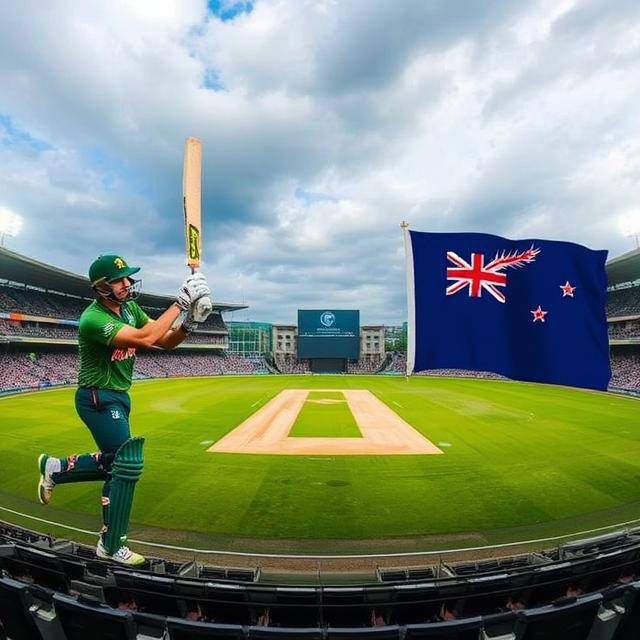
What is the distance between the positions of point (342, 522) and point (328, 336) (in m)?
78.5

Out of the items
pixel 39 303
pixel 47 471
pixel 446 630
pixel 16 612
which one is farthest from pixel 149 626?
pixel 39 303

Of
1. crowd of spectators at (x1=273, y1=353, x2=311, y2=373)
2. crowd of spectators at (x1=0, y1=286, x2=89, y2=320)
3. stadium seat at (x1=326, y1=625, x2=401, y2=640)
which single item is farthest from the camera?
crowd of spectators at (x1=273, y1=353, x2=311, y2=373)

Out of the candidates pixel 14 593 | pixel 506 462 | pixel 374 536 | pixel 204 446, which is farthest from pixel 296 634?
pixel 204 446

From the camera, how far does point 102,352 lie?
15.3 feet

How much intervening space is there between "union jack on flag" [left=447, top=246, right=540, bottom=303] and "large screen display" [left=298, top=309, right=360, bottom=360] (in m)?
81.0

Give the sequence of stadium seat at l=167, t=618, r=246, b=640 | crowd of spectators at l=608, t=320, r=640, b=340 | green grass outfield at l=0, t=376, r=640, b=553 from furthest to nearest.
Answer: crowd of spectators at l=608, t=320, r=640, b=340
green grass outfield at l=0, t=376, r=640, b=553
stadium seat at l=167, t=618, r=246, b=640

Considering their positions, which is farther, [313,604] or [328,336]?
[328,336]

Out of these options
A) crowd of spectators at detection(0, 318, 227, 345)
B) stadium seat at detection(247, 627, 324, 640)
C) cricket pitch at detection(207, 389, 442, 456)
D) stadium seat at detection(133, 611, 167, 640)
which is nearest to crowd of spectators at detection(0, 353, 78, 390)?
crowd of spectators at detection(0, 318, 227, 345)

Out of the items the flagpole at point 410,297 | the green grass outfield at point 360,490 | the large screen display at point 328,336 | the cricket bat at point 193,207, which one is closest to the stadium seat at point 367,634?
the cricket bat at point 193,207

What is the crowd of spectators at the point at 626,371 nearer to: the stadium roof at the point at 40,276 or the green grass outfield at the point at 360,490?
the green grass outfield at the point at 360,490

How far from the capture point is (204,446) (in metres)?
18.9

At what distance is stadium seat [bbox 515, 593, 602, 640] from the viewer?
3.15 metres

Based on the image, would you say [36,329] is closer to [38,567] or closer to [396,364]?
[38,567]

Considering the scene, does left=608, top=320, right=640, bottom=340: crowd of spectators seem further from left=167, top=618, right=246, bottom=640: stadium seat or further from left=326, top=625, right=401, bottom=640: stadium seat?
left=167, top=618, right=246, bottom=640: stadium seat
